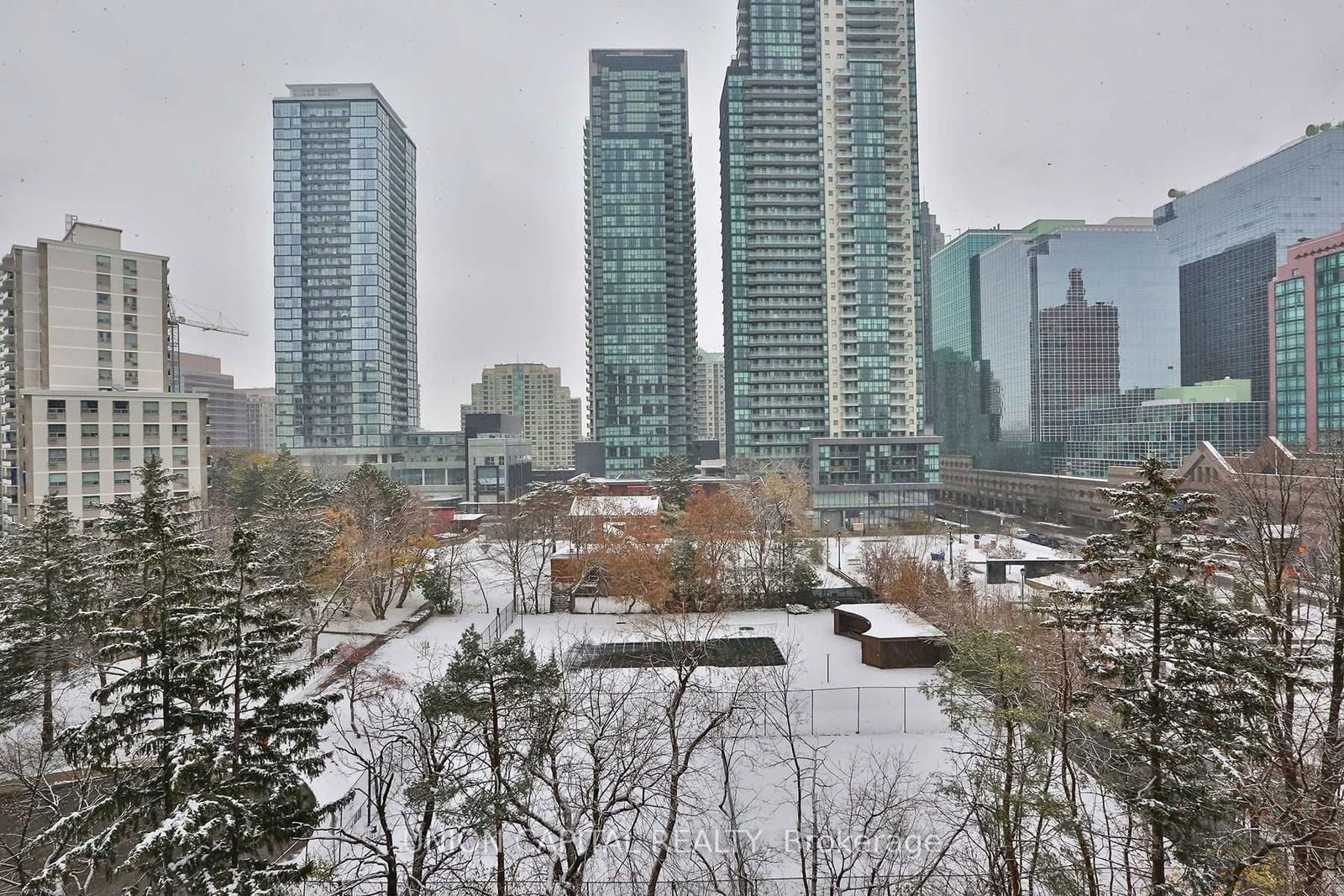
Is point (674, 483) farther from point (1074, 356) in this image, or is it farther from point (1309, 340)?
point (1074, 356)

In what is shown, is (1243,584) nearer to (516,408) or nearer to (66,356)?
(66,356)

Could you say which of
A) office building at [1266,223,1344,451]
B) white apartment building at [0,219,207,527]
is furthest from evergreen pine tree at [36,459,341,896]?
Result: office building at [1266,223,1344,451]

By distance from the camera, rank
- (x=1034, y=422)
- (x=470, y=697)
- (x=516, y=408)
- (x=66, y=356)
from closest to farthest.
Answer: (x=470, y=697)
(x=66, y=356)
(x=1034, y=422)
(x=516, y=408)

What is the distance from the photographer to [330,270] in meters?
78.8

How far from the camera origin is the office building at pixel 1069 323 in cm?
8638

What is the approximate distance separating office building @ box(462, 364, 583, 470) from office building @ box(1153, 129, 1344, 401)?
113871 mm

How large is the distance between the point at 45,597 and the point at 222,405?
149m

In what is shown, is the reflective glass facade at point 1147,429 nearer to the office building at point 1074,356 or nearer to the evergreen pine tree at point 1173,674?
the office building at point 1074,356

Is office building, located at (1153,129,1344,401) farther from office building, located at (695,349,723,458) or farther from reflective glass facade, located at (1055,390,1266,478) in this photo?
office building, located at (695,349,723,458)

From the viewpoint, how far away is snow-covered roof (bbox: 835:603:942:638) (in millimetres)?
21844

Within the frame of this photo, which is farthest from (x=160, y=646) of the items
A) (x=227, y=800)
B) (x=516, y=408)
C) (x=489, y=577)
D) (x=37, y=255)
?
(x=516, y=408)

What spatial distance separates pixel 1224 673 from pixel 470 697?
1210 cm

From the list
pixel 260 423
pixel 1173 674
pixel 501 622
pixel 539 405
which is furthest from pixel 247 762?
pixel 260 423

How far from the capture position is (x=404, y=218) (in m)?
89.0
